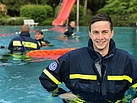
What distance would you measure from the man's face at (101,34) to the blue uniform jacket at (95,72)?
0.07 m

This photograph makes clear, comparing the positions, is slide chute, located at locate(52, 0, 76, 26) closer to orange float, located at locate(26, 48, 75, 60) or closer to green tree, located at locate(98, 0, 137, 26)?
green tree, located at locate(98, 0, 137, 26)

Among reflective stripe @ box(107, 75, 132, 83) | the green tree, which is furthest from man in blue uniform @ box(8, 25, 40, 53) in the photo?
the green tree

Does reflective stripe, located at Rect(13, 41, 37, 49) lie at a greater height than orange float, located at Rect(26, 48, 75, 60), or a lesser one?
greater

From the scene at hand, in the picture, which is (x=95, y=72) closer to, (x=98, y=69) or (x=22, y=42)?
(x=98, y=69)

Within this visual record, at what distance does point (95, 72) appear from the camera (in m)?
2.74

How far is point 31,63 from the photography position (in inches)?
343

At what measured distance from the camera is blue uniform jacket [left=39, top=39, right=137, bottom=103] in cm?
274

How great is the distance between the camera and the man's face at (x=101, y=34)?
265cm

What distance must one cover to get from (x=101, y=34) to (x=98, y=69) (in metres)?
0.30

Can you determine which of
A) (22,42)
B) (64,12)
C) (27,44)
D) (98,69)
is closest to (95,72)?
(98,69)

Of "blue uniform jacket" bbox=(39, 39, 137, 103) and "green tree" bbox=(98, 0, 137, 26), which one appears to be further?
"green tree" bbox=(98, 0, 137, 26)

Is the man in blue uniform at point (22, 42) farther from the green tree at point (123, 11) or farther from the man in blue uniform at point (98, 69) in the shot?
the green tree at point (123, 11)

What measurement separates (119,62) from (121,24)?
90.1 feet

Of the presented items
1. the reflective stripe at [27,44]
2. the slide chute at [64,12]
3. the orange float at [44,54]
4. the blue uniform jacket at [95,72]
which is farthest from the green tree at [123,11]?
the blue uniform jacket at [95,72]
